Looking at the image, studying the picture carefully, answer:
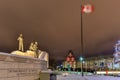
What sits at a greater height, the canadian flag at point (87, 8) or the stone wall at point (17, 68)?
the canadian flag at point (87, 8)

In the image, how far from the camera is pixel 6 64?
52.5 ft

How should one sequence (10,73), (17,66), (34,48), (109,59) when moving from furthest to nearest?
(109,59) → (34,48) → (17,66) → (10,73)

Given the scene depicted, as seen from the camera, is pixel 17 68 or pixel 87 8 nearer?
pixel 17 68

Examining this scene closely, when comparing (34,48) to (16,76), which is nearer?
(16,76)

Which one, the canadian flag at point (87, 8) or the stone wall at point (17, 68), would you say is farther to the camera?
the canadian flag at point (87, 8)

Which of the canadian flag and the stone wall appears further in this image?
the canadian flag

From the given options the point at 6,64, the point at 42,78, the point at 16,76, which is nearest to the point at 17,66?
the point at 16,76

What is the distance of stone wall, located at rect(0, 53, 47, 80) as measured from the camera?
15666 mm

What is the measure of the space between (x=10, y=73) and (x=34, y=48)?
15.5 metres

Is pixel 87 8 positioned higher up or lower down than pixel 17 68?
higher up

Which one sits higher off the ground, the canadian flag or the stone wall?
the canadian flag

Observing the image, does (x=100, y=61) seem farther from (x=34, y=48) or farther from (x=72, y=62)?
(x=34, y=48)

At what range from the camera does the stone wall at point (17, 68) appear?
15.7 m

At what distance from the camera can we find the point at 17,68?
58.4ft
